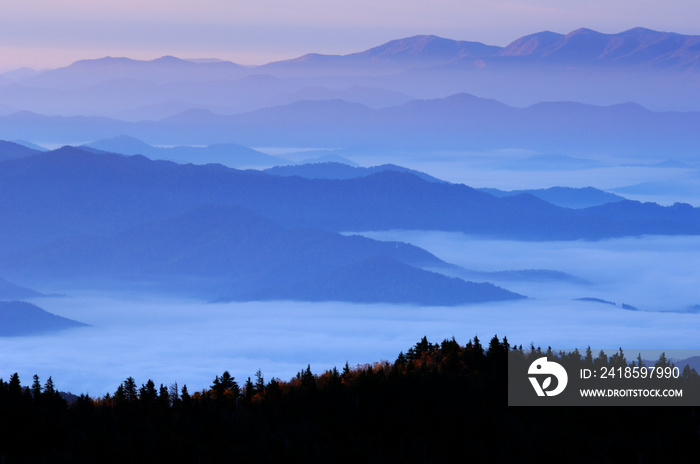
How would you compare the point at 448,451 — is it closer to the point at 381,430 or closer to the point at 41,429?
the point at 381,430

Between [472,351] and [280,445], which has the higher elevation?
[472,351]

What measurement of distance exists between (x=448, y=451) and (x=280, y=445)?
1097cm

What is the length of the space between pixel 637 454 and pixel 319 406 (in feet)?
73.8

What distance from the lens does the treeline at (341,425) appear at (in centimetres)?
6050

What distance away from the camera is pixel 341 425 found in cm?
6669

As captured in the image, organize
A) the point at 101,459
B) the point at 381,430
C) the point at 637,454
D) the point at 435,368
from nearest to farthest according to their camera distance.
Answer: the point at 101,459 < the point at 637,454 < the point at 381,430 < the point at 435,368

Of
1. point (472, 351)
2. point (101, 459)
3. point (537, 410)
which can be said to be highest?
point (472, 351)

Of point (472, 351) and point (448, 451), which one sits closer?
point (448, 451)

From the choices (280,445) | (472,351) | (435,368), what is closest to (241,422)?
(280,445)

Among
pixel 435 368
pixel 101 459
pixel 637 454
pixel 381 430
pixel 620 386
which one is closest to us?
pixel 101 459

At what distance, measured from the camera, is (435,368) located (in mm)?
79312

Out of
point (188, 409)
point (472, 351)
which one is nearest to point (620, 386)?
point (472, 351)

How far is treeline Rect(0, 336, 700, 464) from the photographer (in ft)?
198

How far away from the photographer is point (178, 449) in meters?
59.5
